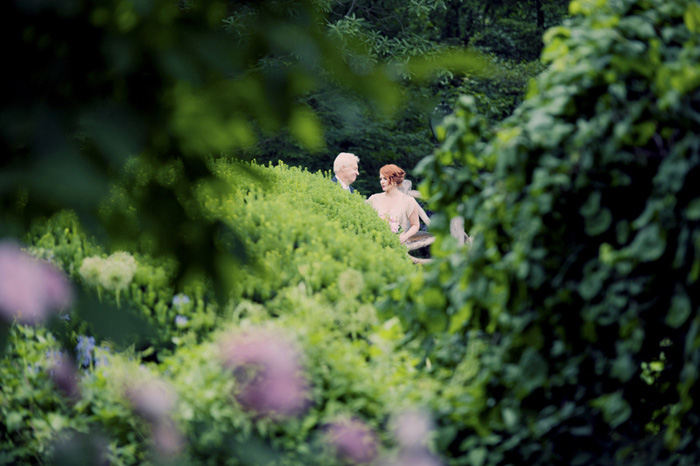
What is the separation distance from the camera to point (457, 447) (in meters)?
2.57

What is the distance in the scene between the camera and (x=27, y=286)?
149 centimetres

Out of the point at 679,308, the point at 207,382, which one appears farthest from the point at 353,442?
the point at 679,308

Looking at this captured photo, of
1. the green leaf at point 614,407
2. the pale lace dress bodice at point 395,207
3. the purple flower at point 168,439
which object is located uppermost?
the green leaf at point 614,407

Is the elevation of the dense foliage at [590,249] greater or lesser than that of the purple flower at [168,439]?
greater

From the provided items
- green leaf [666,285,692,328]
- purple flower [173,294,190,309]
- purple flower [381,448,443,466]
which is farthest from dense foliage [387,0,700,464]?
purple flower [173,294,190,309]

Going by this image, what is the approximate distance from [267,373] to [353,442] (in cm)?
41

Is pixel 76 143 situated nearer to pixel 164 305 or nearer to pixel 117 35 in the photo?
pixel 117 35

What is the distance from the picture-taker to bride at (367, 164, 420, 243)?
8.30 meters

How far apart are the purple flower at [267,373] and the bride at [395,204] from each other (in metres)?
5.61

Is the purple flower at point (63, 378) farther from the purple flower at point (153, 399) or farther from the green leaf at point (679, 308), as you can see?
the green leaf at point (679, 308)

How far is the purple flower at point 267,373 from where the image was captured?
2.63m

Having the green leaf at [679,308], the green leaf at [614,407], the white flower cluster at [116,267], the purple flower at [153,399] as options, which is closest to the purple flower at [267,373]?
the purple flower at [153,399]

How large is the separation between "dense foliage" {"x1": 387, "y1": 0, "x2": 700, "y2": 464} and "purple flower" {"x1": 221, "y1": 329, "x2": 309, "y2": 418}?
0.61 meters

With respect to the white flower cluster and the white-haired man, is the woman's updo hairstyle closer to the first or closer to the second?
the white-haired man
